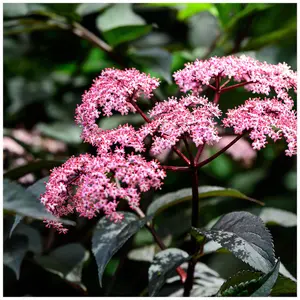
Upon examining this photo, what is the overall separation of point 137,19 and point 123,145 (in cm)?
72

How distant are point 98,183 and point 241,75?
0.28m

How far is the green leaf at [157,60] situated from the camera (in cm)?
100

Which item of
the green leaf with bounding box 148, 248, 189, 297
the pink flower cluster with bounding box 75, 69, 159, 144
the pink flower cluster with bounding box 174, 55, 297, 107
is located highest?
the pink flower cluster with bounding box 174, 55, 297, 107

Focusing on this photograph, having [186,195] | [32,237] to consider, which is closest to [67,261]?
[32,237]

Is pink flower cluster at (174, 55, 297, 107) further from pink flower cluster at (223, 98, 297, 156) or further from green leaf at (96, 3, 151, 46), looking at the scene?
green leaf at (96, 3, 151, 46)

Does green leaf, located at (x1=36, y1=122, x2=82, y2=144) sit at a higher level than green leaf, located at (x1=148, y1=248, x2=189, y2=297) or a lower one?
higher

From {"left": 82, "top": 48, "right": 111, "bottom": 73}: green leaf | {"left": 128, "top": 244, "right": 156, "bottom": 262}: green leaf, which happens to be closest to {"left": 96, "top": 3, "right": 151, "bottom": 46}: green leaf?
{"left": 82, "top": 48, "right": 111, "bottom": 73}: green leaf

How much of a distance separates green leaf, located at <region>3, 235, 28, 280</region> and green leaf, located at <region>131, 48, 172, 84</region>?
1.36 feet

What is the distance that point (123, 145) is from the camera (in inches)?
23.6

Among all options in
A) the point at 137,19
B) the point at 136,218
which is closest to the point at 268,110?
the point at 136,218

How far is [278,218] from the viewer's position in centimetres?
94

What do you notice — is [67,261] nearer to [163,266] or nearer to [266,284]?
[163,266]

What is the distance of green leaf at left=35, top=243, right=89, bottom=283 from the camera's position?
36.0 inches

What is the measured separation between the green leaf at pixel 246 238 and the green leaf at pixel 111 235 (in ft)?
0.32
